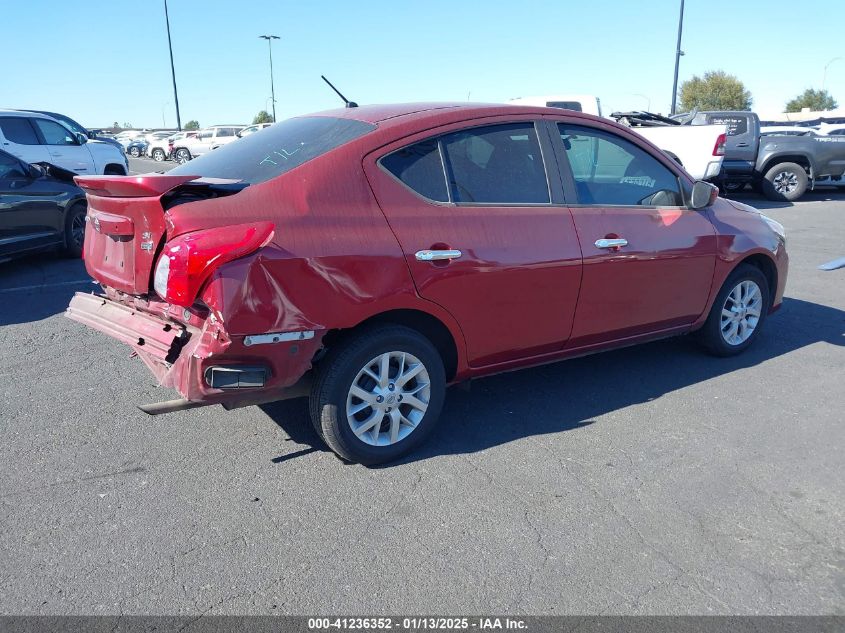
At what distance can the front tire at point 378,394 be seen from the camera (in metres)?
3.50

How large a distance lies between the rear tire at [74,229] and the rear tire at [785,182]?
14.2 m

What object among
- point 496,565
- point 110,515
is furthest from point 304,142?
point 496,565

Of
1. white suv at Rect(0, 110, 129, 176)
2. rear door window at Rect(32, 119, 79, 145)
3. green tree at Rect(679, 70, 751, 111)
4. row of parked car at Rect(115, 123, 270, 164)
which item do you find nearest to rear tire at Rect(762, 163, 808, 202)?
white suv at Rect(0, 110, 129, 176)

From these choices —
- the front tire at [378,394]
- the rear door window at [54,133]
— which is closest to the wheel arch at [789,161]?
the rear door window at [54,133]

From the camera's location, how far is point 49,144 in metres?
12.9

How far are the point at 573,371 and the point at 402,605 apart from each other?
9.25ft

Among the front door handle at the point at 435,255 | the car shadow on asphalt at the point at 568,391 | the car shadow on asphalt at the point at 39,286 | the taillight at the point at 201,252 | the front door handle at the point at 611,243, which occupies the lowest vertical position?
the car shadow on asphalt at the point at 568,391

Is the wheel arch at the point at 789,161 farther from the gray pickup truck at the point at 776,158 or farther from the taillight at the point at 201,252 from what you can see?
the taillight at the point at 201,252

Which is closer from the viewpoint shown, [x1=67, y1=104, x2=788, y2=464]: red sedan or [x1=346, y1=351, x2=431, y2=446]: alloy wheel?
[x1=67, y1=104, x2=788, y2=464]: red sedan

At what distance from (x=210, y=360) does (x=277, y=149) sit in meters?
1.32

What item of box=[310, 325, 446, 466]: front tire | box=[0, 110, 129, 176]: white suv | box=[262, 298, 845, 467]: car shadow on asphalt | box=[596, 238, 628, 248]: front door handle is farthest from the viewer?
box=[0, 110, 129, 176]: white suv

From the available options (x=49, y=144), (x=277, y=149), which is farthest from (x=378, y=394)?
(x=49, y=144)

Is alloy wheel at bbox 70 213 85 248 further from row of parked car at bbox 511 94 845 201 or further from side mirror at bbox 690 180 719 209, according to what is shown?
row of parked car at bbox 511 94 845 201

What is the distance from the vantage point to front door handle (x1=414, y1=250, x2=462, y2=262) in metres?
3.61
